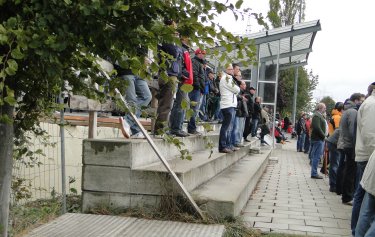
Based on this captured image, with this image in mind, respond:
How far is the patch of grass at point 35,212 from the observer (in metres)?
4.25

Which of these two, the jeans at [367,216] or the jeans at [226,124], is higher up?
the jeans at [226,124]

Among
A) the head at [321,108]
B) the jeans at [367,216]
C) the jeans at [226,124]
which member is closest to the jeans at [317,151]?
the head at [321,108]

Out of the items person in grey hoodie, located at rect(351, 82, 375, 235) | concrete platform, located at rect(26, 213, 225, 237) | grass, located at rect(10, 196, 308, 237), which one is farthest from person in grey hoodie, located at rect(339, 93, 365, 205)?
concrete platform, located at rect(26, 213, 225, 237)

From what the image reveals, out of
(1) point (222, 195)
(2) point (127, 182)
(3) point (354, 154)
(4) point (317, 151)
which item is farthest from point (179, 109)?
(4) point (317, 151)

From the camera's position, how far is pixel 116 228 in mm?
4285

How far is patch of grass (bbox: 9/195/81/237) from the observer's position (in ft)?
13.9

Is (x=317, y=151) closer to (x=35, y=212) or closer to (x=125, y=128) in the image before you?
(x=125, y=128)

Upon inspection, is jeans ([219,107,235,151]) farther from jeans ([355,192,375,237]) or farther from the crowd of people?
jeans ([355,192,375,237])

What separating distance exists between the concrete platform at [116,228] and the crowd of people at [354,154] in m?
1.46

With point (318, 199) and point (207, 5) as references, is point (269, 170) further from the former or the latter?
point (207, 5)

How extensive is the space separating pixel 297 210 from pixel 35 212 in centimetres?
354

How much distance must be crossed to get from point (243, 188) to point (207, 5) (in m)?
3.89

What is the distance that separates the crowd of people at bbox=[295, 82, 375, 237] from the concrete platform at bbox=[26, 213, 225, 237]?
146cm

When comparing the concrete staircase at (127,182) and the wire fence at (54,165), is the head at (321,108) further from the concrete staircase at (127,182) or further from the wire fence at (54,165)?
the concrete staircase at (127,182)
